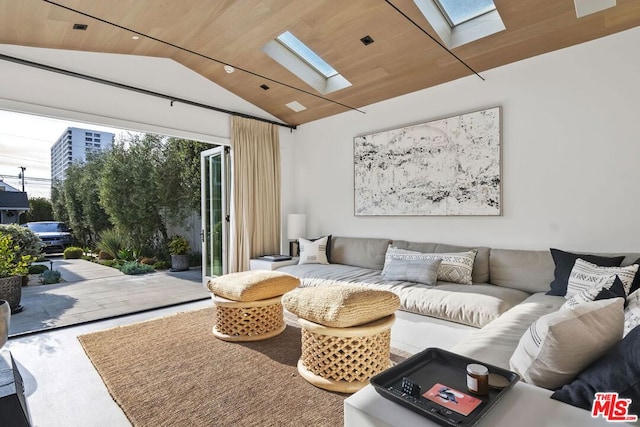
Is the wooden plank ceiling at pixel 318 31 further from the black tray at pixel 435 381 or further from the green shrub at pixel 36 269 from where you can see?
A: the green shrub at pixel 36 269

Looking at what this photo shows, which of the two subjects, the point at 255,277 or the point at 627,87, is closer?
the point at 627,87

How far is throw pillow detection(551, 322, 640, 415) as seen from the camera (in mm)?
908

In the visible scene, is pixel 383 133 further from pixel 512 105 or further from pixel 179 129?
pixel 179 129

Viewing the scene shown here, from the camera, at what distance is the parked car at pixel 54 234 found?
821 cm

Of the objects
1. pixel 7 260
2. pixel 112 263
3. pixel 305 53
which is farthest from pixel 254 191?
pixel 112 263

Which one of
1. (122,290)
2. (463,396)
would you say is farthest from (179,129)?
(463,396)

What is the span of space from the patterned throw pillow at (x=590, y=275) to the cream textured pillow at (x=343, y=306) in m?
1.31

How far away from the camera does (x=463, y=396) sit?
108 centimetres

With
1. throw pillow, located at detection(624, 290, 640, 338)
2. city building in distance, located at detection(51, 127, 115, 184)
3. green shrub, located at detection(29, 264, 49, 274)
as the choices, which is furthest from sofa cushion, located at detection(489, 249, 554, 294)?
city building in distance, located at detection(51, 127, 115, 184)

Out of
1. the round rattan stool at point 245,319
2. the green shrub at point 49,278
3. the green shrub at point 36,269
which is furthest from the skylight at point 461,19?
the green shrub at point 36,269

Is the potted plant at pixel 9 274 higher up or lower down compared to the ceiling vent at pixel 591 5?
lower down

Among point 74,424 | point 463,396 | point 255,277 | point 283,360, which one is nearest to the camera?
point 463,396

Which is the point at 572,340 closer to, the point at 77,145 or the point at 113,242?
the point at 113,242

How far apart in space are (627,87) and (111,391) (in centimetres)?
436
